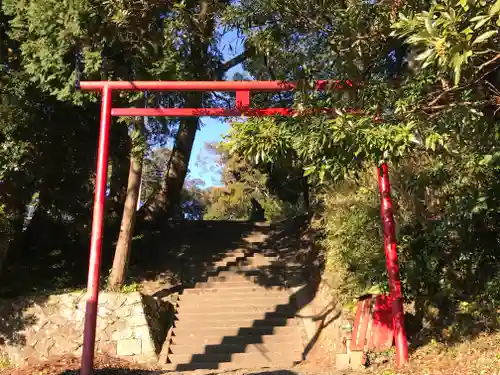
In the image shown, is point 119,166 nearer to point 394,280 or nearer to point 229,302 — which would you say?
point 229,302

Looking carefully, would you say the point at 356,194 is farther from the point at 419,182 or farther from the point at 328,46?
the point at 328,46

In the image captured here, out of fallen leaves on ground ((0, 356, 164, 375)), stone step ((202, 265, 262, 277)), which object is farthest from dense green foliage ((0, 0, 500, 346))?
fallen leaves on ground ((0, 356, 164, 375))

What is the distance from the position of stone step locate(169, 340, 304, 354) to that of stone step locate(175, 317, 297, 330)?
2.30 feet

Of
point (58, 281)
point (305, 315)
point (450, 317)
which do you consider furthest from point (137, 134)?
point (450, 317)

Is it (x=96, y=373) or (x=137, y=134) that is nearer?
(x=96, y=373)

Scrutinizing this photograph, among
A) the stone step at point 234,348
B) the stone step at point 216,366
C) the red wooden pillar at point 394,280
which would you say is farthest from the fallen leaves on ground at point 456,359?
the stone step at point 234,348

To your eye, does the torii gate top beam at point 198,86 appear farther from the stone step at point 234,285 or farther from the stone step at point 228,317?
the stone step at point 234,285

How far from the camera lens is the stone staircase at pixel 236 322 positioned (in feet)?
30.8

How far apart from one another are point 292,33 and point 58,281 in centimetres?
875

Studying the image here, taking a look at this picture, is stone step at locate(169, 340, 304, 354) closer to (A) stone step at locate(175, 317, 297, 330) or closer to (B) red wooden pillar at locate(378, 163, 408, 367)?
(A) stone step at locate(175, 317, 297, 330)

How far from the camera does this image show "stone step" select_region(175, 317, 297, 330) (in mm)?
10523

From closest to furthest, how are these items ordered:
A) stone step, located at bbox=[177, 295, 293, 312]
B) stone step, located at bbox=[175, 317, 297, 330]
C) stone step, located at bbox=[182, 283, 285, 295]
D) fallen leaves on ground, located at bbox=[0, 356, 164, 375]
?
fallen leaves on ground, located at bbox=[0, 356, 164, 375]
stone step, located at bbox=[175, 317, 297, 330]
stone step, located at bbox=[177, 295, 293, 312]
stone step, located at bbox=[182, 283, 285, 295]

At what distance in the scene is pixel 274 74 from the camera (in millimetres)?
6008

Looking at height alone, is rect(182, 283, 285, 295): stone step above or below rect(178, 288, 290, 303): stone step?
above
